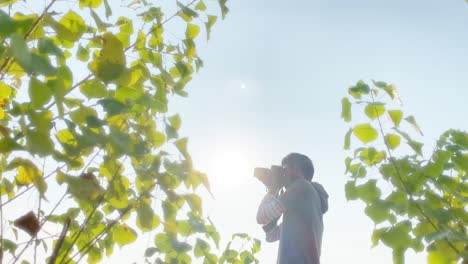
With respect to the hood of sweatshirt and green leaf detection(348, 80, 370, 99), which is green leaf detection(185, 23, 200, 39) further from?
the hood of sweatshirt

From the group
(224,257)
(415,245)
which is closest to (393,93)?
(415,245)

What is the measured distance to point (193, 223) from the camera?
1826 mm

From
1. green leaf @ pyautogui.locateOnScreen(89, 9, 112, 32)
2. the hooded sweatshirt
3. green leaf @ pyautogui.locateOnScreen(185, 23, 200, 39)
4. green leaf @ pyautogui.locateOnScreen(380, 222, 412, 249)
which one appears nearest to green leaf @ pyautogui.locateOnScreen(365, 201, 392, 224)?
green leaf @ pyautogui.locateOnScreen(380, 222, 412, 249)

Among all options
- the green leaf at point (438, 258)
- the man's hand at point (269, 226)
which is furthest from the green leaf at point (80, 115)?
the man's hand at point (269, 226)

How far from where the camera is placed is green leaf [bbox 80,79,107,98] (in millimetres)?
1346

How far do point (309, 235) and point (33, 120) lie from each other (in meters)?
3.20

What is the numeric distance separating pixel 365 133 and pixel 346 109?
150 millimetres

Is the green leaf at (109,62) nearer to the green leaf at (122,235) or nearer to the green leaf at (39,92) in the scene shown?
the green leaf at (39,92)

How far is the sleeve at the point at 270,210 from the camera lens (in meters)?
3.86

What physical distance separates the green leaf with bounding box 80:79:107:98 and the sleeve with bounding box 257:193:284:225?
9.00 ft

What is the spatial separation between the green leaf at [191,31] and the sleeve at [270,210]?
2.24 metres

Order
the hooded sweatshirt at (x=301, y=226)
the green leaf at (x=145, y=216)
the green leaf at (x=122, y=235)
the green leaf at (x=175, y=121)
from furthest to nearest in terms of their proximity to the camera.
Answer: the hooded sweatshirt at (x=301, y=226), the green leaf at (x=122, y=235), the green leaf at (x=175, y=121), the green leaf at (x=145, y=216)

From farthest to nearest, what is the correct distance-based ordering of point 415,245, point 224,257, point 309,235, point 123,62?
point 309,235 → point 224,257 → point 415,245 → point 123,62

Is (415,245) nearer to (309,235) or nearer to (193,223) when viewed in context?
(193,223)
